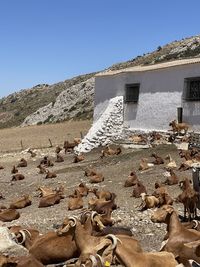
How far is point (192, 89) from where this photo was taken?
3080 cm

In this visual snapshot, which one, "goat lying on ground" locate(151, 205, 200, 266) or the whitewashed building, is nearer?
"goat lying on ground" locate(151, 205, 200, 266)

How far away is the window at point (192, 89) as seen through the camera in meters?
30.3

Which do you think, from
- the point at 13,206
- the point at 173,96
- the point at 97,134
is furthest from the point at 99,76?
the point at 13,206

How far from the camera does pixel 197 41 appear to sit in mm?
84000

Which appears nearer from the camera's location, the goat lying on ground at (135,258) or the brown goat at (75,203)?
the goat lying on ground at (135,258)

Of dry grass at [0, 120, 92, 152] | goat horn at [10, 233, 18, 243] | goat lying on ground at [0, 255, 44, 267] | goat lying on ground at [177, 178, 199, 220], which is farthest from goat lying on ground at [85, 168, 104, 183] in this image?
dry grass at [0, 120, 92, 152]

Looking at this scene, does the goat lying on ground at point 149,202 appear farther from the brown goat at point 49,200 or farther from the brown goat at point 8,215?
the brown goat at point 8,215

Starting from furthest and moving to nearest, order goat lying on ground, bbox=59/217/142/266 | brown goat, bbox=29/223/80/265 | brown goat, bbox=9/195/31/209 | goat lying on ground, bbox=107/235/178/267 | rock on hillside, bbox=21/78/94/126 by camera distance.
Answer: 1. rock on hillside, bbox=21/78/94/126
2. brown goat, bbox=9/195/31/209
3. brown goat, bbox=29/223/80/265
4. goat lying on ground, bbox=59/217/142/266
5. goat lying on ground, bbox=107/235/178/267

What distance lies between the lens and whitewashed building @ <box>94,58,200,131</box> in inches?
1209

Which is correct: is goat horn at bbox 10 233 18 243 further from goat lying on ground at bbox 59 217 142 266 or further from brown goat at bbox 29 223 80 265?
goat lying on ground at bbox 59 217 142 266

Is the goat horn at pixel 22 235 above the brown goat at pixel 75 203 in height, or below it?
above

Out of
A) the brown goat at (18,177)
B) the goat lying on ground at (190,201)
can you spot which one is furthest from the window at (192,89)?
the goat lying on ground at (190,201)

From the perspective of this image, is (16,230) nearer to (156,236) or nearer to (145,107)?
(156,236)

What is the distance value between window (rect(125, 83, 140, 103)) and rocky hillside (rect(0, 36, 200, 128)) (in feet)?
123
